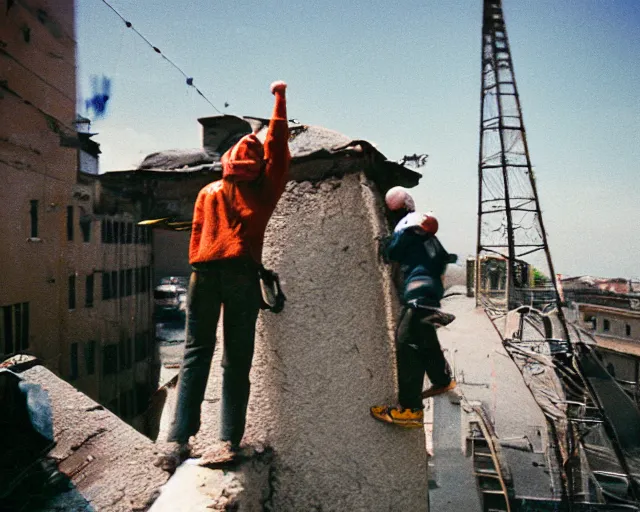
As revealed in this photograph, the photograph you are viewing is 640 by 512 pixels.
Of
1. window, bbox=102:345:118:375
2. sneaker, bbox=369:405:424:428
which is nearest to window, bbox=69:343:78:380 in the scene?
window, bbox=102:345:118:375

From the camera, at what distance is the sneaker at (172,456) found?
247cm

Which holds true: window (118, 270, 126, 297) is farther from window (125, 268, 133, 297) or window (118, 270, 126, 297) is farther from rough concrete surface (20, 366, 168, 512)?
rough concrete surface (20, 366, 168, 512)

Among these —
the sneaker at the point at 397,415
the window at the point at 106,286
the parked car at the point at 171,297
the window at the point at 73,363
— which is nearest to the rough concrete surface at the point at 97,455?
the sneaker at the point at 397,415

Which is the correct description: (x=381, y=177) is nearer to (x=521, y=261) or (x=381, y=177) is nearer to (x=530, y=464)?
(x=530, y=464)

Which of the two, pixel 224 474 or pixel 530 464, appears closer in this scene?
pixel 224 474

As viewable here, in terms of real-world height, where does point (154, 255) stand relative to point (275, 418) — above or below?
above

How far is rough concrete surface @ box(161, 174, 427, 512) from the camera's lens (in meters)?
2.74

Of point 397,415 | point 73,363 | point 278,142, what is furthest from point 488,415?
point 278,142

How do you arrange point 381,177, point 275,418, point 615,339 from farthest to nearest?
point 615,339, point 381,177, point 275,418

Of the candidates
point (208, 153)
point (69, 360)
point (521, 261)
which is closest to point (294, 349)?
point (208, 153)

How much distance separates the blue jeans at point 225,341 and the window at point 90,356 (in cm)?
519

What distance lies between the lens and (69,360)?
6414mm

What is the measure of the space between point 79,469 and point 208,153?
7.18 ft

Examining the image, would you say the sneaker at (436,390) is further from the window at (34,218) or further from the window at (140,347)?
the window at (140,347)
